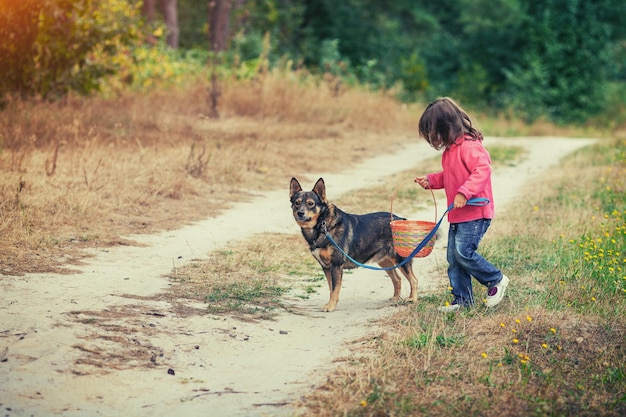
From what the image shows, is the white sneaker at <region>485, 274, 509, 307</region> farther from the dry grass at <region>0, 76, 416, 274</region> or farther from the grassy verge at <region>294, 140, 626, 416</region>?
the dry grass at <region>0, 76, 416, 274</region>

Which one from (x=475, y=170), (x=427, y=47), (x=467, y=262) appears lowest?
(x=467, y=262)

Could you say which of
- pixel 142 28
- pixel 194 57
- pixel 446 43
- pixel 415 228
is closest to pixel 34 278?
pixel 415 228

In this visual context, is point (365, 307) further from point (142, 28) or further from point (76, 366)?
point (142, 28)

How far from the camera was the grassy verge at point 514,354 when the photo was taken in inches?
209

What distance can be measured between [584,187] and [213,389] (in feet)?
32.9

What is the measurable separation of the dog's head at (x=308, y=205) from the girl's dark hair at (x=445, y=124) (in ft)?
3.64

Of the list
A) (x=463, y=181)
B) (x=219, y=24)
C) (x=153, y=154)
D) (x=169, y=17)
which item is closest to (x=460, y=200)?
(x=463, y=181)

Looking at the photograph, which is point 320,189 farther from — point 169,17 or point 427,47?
point 427,47

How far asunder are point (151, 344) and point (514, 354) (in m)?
2.57

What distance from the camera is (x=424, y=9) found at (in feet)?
126

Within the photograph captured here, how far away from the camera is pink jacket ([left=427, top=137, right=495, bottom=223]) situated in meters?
6.75

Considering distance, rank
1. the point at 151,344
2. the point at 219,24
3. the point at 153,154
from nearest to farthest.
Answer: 1. the point at 151,344
2. the point at 153,154
3. the point at 219,24

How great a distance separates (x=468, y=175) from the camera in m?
6.89

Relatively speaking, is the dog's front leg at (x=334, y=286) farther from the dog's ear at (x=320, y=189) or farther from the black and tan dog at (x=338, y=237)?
the dog's ear at (x=320, y=189)
